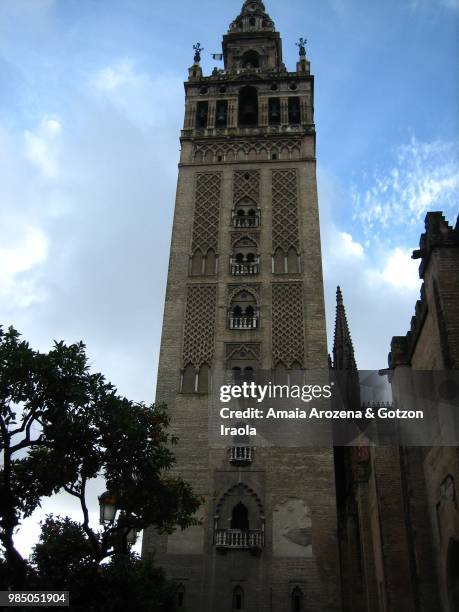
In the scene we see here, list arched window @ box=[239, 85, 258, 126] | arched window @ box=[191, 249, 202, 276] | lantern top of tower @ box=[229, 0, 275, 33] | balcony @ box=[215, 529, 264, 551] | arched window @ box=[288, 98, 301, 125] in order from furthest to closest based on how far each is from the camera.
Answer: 1. lantern top of tower @ box=[229, 0, 275, 33]
2. arched window @ box=[239, 85, 258, 126]
3. arched window @ box=[288, 98, 301, 125]
4. arched window @ box=[191, 249, 202, 276]
5. balcony @ box=[215, 529, 264, 551]

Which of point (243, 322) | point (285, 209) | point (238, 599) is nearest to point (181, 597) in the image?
point (238, 599)

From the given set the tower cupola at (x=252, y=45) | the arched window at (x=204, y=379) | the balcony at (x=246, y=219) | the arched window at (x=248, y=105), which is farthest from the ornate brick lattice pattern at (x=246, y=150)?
the arched window at (x=204, y=379)

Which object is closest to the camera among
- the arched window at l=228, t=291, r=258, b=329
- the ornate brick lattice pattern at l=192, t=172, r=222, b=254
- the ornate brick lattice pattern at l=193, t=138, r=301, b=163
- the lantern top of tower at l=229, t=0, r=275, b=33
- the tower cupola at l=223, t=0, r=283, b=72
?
the arched window at l=228, t=291, r=258, b=329

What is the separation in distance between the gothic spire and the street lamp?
614 inches

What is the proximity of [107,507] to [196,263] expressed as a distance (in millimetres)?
16138

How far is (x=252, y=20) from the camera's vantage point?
39.0 m

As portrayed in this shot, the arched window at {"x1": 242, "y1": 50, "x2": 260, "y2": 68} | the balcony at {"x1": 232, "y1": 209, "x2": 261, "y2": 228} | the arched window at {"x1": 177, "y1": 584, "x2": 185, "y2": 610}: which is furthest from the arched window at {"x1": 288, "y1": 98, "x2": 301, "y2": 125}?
the arched window at {"x1": 177, "y1": 584, "x2": 185, "y2": 610}

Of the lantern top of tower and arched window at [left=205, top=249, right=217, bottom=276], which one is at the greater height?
the lantern top of tower

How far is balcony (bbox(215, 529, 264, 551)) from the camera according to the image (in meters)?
19.6

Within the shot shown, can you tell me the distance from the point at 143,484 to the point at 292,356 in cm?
1220

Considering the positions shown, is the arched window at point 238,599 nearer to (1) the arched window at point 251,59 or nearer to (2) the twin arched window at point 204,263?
(2) the twin arched window at point 204,263

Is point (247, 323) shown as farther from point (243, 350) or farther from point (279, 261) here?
point (279, 261)

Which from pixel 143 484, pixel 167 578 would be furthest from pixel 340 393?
pixel 143 484

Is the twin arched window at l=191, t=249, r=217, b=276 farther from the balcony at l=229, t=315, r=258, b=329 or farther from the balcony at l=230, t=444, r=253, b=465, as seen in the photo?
the balcony at l=230, t=444, r=253, b=465
